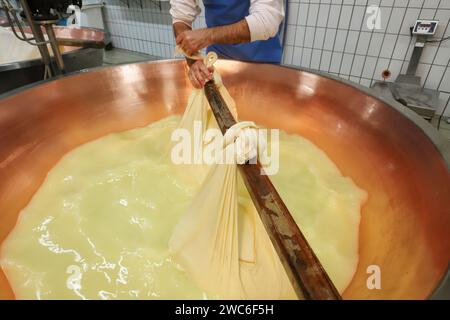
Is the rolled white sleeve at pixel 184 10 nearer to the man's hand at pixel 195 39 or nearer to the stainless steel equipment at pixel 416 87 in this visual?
the man's hand at pixel 195 39

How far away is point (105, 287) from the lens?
0.74 m

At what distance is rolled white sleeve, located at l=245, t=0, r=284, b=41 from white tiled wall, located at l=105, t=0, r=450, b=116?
1.57 metres

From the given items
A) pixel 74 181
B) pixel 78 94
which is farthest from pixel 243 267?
pixel 78 94

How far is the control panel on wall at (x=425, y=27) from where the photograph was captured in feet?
6.75

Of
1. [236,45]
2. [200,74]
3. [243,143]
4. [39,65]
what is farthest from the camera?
[236,45]

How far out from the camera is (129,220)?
92 cm

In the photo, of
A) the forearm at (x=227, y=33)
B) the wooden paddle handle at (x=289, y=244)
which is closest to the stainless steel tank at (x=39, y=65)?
the forearm at (x=227, y=33)

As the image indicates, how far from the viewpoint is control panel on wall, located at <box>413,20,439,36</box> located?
206cm

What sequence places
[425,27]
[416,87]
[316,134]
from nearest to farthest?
1. [316,134]
2. [425,27]
3. [416,87]

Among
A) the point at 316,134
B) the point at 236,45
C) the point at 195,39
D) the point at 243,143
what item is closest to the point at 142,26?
the point at 236,45

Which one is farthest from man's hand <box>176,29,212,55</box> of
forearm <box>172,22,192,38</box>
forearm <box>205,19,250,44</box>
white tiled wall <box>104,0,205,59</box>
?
white tiled wall <box>104,0,205,59</box>

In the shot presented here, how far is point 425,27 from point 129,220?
2439 mm

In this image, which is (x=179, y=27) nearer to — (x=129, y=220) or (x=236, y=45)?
(x=236, y=45)
